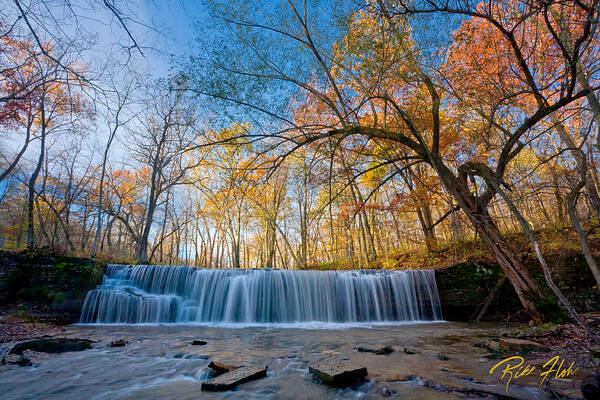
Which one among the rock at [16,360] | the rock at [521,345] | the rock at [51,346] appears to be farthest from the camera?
the rock at [51,346]

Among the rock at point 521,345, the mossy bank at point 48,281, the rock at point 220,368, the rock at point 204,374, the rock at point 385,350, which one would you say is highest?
the mossy bank at point 48,281

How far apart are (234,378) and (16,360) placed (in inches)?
130

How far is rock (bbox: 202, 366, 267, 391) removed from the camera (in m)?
2.46

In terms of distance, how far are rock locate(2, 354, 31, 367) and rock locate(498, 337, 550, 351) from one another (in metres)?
6.42

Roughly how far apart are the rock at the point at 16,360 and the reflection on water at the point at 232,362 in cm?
11

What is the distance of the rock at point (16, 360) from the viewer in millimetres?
3347

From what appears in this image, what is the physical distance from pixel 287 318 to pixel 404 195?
716 centimetres

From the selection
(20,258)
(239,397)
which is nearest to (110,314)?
(20,258)

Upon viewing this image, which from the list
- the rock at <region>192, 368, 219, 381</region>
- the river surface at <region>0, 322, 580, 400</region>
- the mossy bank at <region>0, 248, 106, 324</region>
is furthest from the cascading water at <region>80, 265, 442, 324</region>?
the rock at <region>192, 368, 219, 381</region>

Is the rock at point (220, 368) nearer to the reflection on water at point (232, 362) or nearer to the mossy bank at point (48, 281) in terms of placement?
the reflection on water at point (232, 362)

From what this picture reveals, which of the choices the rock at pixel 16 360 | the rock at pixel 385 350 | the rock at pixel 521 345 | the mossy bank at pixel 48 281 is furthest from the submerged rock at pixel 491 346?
the mossy bank at pixel 48 281

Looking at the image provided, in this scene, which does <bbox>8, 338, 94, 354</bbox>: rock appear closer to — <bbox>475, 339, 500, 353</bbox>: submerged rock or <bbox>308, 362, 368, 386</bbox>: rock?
<bbox>308, 362, 368, 386</bbox>: rock

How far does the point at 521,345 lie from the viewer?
10.6ft

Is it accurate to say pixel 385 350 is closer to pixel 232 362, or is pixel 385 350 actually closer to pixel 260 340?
pixel 232 362
